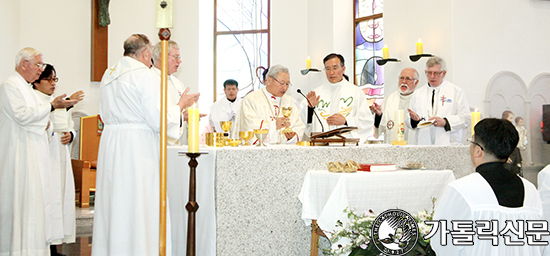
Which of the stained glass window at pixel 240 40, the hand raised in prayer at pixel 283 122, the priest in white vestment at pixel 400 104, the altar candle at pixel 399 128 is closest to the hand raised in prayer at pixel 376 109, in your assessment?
the priest in white vestment at pixel 400 104

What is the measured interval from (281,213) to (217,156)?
620mm

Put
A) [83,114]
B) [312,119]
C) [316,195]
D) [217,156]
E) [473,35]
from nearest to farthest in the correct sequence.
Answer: [217,156] < [316,195] < [312,119] < [473,35] < [83,114]

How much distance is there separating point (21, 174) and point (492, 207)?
3552 mm

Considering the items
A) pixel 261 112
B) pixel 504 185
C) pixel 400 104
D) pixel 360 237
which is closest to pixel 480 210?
pixel 504 185

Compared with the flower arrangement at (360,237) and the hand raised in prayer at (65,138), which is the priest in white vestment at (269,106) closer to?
the flower arrangement at (360,237)

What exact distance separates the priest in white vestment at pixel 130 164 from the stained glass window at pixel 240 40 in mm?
6482

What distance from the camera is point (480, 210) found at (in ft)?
6.70

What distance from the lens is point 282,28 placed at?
30.1 ft

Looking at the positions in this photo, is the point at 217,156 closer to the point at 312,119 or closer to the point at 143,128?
the point at 143,128

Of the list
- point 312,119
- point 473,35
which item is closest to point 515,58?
point 473,35

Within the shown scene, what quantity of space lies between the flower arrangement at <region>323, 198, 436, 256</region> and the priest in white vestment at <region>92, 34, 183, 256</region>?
110 cm

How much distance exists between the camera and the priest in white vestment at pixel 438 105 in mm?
5199

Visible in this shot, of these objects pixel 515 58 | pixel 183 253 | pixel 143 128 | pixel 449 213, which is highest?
pixel 515 58

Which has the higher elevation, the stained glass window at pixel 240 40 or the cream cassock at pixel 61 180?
the stained glass window at pixel 240 40
